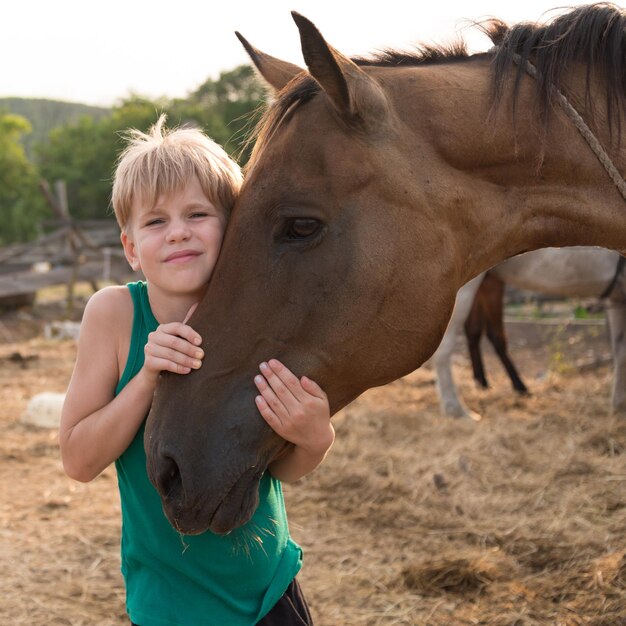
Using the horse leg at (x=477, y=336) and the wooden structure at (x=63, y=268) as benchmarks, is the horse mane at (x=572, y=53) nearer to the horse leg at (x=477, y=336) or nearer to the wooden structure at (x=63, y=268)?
the horse leg at (x=477, y=336)

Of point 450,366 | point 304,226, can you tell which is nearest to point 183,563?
point 304,226

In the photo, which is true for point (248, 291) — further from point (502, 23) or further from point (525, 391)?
point (525, 391)

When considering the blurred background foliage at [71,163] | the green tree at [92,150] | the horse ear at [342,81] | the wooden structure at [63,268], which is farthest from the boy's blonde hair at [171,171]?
the green tree at [92,150]

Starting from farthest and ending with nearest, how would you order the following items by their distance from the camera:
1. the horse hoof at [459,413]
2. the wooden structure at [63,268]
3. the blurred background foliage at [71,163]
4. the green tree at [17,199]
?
the blurred background foliage at [71,163] < the green tree at [17,199] < the wooden structure at [63,268] < the horse hoof at [459,413]

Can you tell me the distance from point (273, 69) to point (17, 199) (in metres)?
29.1

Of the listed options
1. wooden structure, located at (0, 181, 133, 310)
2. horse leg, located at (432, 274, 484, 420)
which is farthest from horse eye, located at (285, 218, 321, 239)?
wooden structure, located at (0, 181, 133, 310)

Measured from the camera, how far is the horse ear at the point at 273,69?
207 cm

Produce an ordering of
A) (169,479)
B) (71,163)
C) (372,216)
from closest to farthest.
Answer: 1. (169,479)
2. (372,216)
3. (71,163)

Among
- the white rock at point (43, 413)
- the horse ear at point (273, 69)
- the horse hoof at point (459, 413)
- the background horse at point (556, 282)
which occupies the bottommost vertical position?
the horse hoof at point (459, 413)

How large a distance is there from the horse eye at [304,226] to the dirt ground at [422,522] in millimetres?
1764

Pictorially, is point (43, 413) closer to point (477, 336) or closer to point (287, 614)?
point (477, 336)

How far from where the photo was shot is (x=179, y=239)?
5.89ft

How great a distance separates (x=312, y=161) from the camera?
1755 millimetres

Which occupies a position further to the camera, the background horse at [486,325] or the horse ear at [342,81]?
the background horse at [486,325]
